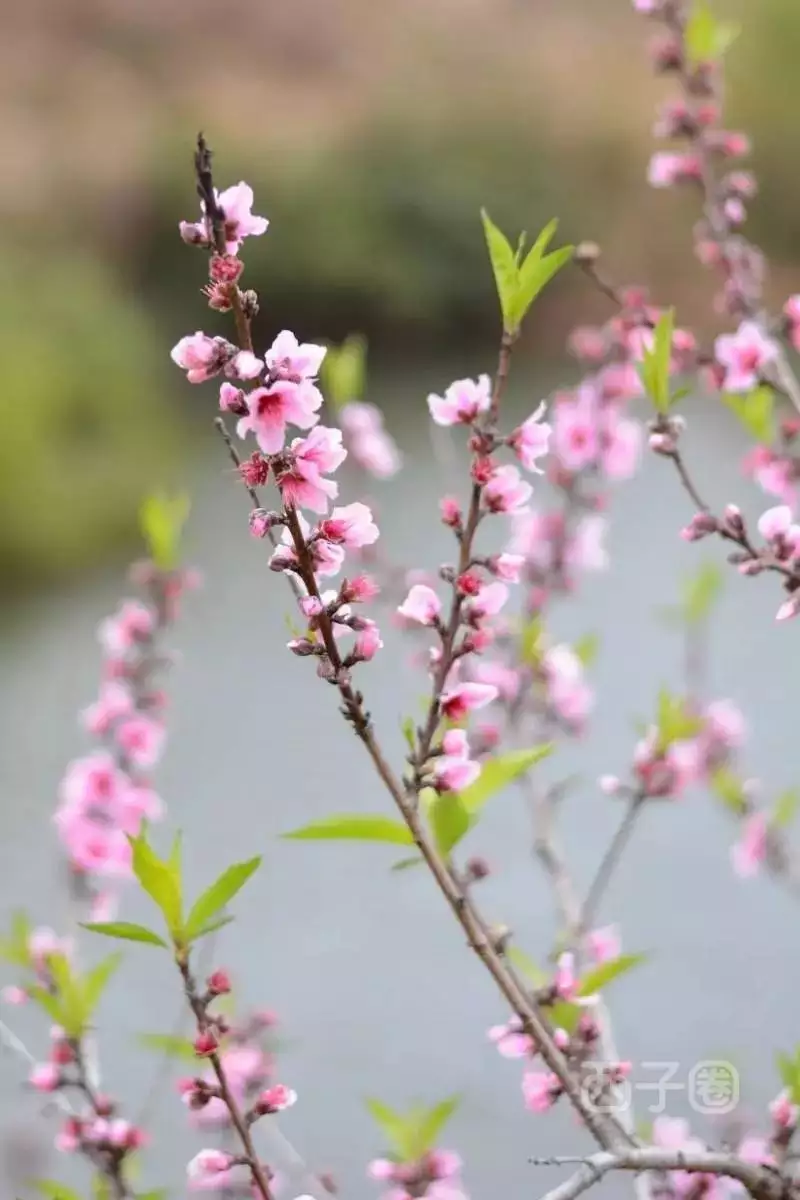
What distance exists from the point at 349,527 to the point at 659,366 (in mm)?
133

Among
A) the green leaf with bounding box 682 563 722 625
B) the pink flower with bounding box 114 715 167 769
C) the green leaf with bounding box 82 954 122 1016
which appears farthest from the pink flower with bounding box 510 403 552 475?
the green leaf with bounding box 682 563 722 625

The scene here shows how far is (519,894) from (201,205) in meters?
0.96

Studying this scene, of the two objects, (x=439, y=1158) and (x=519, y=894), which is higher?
(x=519, y=894)

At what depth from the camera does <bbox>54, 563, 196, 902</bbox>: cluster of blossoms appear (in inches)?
22.0

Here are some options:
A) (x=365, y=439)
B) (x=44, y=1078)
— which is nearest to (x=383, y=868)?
(x=365, y=439)

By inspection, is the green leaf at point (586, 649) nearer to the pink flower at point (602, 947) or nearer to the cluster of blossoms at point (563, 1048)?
the pink flower at point (602, 947)

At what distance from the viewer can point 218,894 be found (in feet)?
0.95

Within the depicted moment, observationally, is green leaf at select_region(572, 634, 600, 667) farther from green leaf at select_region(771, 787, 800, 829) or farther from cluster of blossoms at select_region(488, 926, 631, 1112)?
cluster of blossoms at select_region(488, 926, 631, 1112)

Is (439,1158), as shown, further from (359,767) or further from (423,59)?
(423,59)

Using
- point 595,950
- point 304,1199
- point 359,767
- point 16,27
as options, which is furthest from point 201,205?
point 16,27

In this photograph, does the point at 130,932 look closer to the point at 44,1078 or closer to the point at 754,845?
the point at 44,1078

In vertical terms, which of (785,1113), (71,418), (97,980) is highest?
(71,418)

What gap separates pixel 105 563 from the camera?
1.63 m

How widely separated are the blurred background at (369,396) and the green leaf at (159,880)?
449 mm
